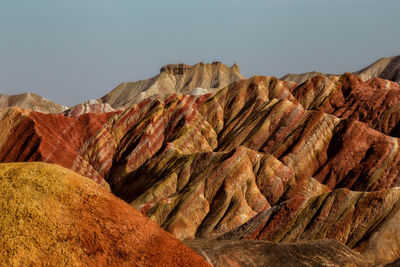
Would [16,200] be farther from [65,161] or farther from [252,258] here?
[65,161]

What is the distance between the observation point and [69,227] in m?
21.3

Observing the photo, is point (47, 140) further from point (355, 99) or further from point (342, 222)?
point (342, 222)

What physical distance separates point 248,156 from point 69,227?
67.4 m

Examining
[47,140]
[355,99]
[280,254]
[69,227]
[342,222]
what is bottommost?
[47,140]

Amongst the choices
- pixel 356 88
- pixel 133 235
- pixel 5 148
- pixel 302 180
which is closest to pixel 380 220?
pixel 302 180

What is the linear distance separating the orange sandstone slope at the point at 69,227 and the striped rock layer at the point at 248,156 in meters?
35.9

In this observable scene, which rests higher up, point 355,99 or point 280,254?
point 280,254

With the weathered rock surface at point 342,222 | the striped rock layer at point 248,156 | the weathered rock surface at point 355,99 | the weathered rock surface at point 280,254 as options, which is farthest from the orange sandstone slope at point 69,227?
the weathered rock surface at point 355,99

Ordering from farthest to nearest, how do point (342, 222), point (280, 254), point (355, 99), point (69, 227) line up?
1. point (355, 99)
2. point (342, 222)
3. point (280, 254)
4. point (69, 227)

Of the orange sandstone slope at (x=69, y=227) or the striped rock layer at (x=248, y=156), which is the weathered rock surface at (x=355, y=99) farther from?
the orange sandstone slope at (x=69, y=227)

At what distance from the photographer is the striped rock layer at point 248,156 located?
2436 inches

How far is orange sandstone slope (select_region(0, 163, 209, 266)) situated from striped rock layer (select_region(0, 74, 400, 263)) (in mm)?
35922

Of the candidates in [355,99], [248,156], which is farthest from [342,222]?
[355,99]

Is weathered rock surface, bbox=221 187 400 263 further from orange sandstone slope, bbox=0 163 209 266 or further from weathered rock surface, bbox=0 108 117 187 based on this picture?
weathered rock surface, bbox=0 108 117 187
